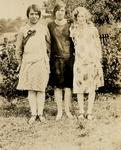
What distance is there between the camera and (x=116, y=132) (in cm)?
801

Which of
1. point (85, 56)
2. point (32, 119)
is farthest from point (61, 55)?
point (32, 119)

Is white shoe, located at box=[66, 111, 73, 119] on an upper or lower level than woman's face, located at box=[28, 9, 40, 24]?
lower

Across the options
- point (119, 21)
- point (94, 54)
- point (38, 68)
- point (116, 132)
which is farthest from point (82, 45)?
point (119, 21)

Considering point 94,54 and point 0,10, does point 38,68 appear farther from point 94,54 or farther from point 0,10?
point 0,10

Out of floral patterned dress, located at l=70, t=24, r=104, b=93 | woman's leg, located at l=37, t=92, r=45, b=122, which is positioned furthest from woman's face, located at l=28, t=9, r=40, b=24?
woman's leg, located at l=37, t=92, r=45, b=122

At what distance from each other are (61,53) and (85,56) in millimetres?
427

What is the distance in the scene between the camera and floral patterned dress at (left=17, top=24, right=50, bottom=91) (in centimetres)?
879

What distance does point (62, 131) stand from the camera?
323 inches

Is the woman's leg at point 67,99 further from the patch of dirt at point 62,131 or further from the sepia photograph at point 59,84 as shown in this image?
the patch of dirt at point 62,131

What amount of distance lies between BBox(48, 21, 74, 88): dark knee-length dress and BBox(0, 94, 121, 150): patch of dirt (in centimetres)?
69

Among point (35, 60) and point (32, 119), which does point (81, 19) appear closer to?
point (35, 60)

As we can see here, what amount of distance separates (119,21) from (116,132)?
6.38 metres

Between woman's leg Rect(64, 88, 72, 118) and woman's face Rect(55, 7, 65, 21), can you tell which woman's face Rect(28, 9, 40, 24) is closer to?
woman's face Rect(55, 7, 65, 21)

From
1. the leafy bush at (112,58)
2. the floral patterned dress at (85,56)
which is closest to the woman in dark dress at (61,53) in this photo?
the floral patterned dress at (85,56)
